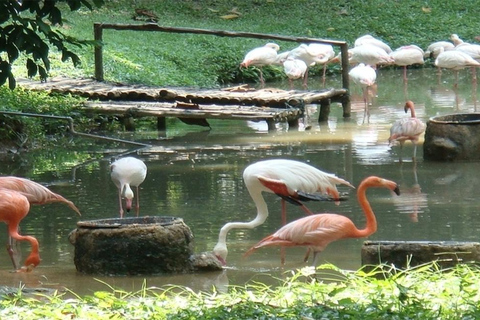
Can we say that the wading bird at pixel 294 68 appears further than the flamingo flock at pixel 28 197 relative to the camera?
Yes

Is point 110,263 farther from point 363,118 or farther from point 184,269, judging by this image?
point 363,118

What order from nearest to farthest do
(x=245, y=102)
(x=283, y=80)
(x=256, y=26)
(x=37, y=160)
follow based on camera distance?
(x=37, y=160), (x=245, y=102), (x=283, y=80), (x=256, y=26)

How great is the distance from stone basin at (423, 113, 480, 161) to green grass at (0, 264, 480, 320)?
221 inches

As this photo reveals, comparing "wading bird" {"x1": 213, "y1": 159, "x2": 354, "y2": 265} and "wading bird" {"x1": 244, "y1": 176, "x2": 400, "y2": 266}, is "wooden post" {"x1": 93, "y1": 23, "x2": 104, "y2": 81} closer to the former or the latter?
"wading bird" {"x1": 213, "y1": 159, "x2": 354, "y2": 265}

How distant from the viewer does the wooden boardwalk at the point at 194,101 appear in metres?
13.7

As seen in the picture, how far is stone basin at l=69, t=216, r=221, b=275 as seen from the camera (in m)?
6.78

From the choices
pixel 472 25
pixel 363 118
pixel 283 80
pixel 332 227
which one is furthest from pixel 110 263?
pixel 472 25

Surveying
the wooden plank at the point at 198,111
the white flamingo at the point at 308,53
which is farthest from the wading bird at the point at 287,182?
the white flamingo at the point at 308,53

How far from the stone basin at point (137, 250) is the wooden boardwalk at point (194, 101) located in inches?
265

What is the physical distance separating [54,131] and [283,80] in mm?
9319

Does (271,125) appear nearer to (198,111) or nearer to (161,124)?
(198,111)

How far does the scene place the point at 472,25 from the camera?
26266 mm

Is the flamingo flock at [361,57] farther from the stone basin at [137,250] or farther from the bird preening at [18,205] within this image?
the stone basin at [137,250]

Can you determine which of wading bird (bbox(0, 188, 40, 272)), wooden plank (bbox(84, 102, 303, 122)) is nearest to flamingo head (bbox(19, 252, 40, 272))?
wading bird (bbox(0, 188, 40, 272))
